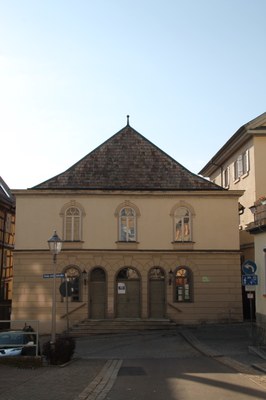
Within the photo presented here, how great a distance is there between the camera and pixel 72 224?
3178cm

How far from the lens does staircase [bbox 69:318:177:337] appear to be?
29.6 metres

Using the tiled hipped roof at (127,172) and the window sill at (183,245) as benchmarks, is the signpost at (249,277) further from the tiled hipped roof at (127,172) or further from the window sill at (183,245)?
the tiled hipped roof at (127,172)

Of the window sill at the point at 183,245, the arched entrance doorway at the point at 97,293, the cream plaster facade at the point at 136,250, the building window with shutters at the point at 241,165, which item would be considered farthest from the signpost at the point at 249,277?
the building window with shutters at the point at 241,165

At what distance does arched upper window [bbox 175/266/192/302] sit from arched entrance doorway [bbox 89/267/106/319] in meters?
4.28

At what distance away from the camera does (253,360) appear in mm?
17406

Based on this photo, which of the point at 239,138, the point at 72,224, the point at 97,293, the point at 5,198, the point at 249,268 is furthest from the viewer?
the point at 5,198

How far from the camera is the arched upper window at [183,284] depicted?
1225 inches

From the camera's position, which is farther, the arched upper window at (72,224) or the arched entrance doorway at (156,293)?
the arched upper window at (72,224)

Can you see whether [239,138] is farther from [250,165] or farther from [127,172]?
[127,172]

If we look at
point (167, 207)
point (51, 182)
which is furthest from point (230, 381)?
point (51, 182)

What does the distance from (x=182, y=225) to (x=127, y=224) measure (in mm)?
3294

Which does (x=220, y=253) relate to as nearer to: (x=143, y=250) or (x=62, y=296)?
(x=143, y=250)

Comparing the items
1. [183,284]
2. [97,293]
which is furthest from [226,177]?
[97,293]

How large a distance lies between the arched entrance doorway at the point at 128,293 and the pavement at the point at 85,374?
23.6 ft
